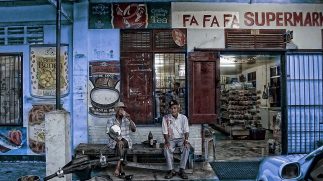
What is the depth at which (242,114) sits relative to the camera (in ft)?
47.6

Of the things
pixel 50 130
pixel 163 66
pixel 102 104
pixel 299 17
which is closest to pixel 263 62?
pixel 299 17

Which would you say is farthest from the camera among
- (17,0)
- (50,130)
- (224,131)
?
(224,131)

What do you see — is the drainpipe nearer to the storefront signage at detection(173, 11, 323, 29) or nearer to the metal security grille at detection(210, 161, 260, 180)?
the storefront signage at detection(173, 11, 323, 29)

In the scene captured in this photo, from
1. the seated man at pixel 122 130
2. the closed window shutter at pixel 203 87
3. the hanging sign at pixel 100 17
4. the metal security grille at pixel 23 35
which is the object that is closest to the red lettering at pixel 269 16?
the closed window shutter at pixel 203 87

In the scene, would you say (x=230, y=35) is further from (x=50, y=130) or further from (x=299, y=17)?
(x=50, y=130)

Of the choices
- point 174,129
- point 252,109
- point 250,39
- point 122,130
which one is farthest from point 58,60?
point 252,109

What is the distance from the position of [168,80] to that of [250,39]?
2.30m

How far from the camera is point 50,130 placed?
7188 millimetres

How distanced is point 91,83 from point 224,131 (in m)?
7.22

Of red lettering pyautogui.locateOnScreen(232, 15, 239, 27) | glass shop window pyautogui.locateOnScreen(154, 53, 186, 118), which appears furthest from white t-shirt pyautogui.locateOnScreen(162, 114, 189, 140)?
red lettering pyautogui.locateOnScreen(232, 15, 239, 27)

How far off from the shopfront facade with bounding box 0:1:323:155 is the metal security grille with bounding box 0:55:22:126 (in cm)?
13

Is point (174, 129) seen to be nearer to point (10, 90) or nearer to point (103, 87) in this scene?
point (103, 87)

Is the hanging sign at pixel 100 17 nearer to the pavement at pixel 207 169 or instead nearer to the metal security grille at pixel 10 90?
the metal security grille at pixel 10 90

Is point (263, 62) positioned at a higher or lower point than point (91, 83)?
higher
